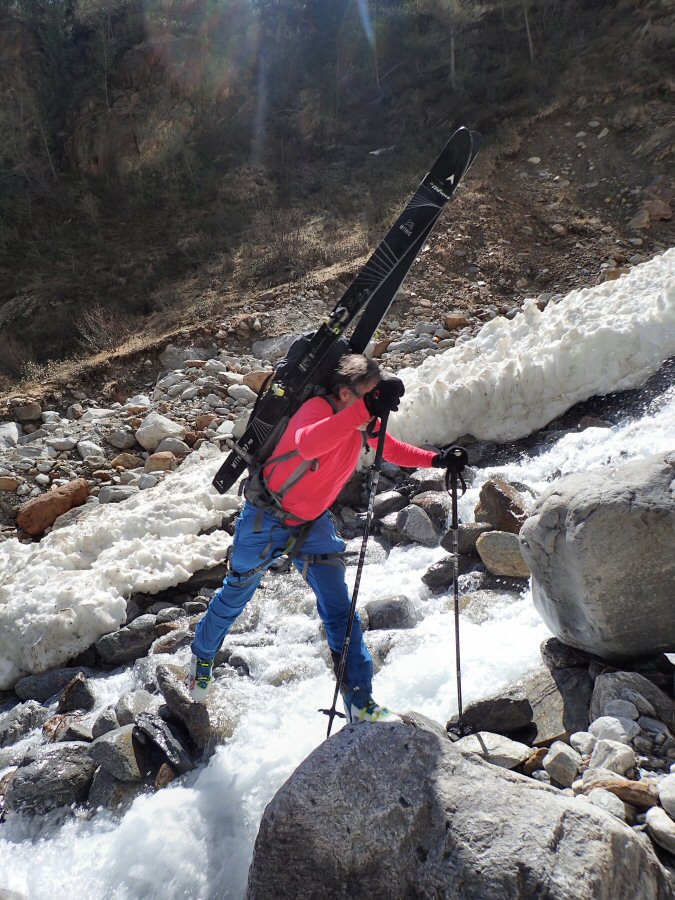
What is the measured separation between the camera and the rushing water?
11.5ft

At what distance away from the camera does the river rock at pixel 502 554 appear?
5305mm

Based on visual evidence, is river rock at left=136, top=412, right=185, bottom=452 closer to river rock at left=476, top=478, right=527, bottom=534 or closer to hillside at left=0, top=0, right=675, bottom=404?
hillside at left=0, top=0, right=675, bottom=404

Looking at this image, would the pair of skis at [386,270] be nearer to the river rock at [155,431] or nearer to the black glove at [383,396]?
the black glove at [383,396]

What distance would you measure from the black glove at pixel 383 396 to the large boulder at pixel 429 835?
5.21 feet

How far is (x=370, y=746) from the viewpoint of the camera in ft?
8.56

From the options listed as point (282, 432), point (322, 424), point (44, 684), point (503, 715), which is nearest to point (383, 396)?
point (322, 424)

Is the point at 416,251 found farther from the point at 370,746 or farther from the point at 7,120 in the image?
the point at 7,120

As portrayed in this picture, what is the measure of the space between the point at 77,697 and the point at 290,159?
2207 cm

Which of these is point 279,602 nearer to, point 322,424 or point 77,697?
point 77,697

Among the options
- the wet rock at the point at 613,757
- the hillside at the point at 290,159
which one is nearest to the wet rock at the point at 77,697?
the wet rock at the point at 613,757

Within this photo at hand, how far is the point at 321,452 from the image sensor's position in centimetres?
318

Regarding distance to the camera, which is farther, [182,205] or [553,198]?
[182,205]

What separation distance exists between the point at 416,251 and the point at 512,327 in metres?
3.85

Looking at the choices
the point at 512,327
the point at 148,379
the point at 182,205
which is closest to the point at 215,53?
the point at 182,205
